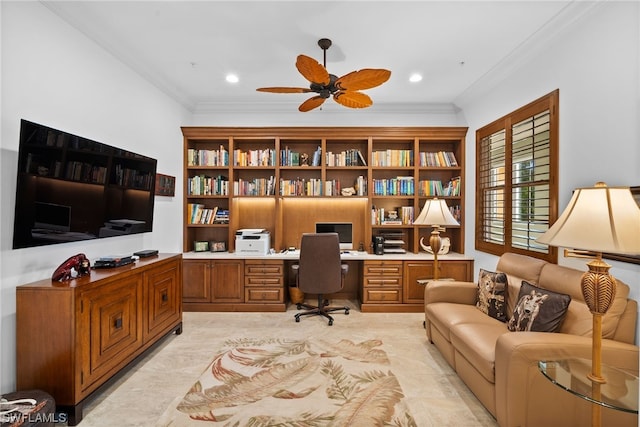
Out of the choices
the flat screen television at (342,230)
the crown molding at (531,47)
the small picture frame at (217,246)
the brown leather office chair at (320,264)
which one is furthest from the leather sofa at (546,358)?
the small picture frame at (217,246)

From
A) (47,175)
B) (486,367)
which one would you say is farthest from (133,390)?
(486,367)

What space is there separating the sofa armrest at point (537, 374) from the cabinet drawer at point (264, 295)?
9.33ft

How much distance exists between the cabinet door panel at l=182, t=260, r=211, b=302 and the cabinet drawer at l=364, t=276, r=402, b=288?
84.5 inches

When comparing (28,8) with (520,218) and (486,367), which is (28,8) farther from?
(520,218)

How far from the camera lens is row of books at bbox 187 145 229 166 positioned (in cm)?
438

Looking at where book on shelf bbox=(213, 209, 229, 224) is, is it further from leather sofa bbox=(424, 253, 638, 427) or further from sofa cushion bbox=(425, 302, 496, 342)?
leather sofa bbox=(424, 253, 638, 427)

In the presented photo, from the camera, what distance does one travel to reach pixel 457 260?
13.3ft

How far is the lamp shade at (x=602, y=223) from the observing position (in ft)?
4.29

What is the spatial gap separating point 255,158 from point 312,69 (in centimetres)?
235

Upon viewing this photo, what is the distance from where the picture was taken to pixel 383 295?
13.4ft

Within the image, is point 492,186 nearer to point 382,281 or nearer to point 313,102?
point 382,281

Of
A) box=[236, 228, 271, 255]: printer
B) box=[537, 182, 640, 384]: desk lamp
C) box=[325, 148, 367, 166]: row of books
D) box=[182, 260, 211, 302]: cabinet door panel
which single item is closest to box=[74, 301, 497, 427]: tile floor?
box=[182, 260, 211, 302]: cabinet door panel

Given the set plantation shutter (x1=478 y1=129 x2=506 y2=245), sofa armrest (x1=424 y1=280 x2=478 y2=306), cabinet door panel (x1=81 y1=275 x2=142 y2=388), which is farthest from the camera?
plantation shutter (x1=478 y1=129 x2=506 y2=245)

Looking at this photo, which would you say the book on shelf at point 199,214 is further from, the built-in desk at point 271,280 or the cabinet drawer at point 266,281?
the cabinet drawer at point 266,281
